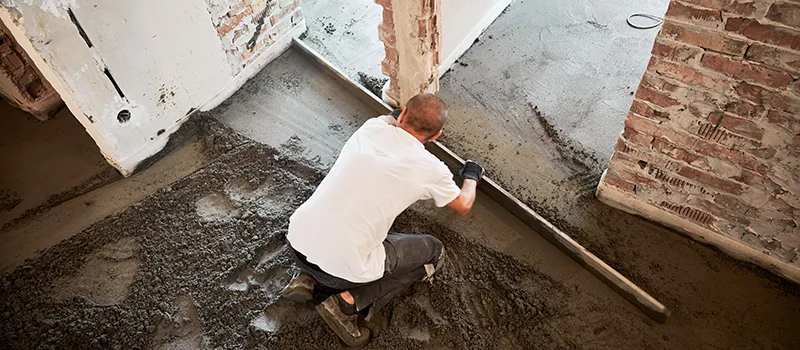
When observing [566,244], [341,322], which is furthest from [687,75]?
[341,322]

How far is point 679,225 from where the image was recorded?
9.55ft

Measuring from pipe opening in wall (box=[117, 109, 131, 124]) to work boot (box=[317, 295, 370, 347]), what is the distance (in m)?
1.82

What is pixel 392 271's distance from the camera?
2.52 meters

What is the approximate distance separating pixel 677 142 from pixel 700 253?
78 cm

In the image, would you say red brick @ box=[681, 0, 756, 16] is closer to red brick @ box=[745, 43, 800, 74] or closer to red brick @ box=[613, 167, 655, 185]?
red brick @ box=[745, 43, 800, 74]

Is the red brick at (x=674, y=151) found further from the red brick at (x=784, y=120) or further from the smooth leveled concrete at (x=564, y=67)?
the smooth leveled concrete at (x=564, y=67)

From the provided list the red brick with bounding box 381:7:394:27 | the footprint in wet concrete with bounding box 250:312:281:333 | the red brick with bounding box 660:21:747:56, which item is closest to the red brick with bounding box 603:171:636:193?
the red brick with bounding box 660:21:747:56

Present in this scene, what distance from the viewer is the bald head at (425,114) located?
229cm

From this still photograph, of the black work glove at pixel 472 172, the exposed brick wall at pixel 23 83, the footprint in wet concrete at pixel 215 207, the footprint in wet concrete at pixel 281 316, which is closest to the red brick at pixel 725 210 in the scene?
the black work glove at pixel 472 172

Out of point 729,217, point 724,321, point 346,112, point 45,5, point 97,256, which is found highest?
point 729,217

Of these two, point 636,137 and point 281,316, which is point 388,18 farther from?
point 281,316

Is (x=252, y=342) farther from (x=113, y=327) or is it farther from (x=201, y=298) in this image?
(x=113, y=327)

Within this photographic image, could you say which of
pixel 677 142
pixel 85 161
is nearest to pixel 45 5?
pixel 85 161

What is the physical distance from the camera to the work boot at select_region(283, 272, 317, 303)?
268 centimetres
